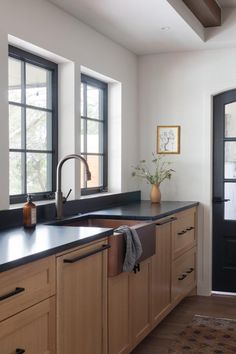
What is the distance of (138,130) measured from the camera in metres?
4.99

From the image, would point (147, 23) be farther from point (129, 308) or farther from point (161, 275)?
point (129, 308)

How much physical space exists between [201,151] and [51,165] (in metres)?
1.69

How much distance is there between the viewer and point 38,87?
356 cm

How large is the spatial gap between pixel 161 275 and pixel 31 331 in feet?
5.88

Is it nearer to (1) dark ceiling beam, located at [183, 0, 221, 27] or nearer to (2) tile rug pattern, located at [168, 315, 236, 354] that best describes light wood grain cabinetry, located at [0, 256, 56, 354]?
(2) tile rug pattern, located at [168, 315, 236, 354]

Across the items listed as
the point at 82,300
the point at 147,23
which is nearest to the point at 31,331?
the point at 82,300

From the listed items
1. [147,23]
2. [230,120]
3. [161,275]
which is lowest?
[161,275]

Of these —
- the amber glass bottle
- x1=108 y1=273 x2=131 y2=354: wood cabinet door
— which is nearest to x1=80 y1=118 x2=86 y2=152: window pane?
the amber glass bottle

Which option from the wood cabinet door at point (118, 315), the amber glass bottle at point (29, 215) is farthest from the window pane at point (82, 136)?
the wood cabinet door at point (118, 315)

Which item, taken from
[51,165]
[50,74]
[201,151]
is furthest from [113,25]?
[201,151]

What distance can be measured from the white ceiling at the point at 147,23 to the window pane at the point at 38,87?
18.5 inches

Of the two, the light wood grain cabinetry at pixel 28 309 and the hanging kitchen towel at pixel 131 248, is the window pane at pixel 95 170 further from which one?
the light wood grain cabinetry at pixel 28 309

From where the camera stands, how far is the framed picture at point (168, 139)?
4855 mm

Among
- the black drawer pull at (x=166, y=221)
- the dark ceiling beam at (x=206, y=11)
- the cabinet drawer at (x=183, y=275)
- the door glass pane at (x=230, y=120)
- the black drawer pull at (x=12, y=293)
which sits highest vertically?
the dark ceiling beam at (x=206, y=11)
